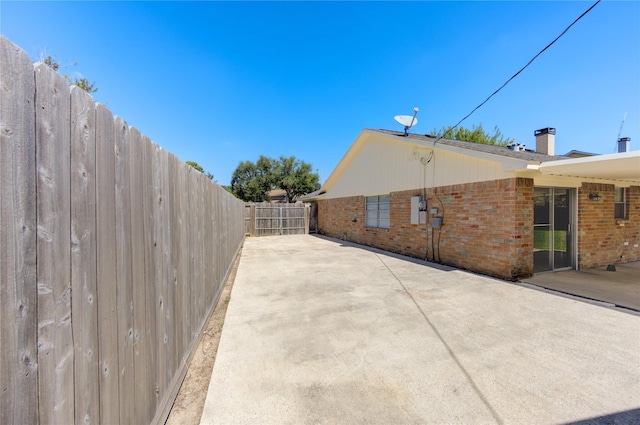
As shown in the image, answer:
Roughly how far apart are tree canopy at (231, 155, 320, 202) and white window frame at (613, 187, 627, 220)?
28548 mm

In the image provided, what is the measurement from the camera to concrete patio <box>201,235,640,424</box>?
7.09 ft

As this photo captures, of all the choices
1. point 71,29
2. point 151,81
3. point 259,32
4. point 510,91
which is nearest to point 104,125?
point 510,91

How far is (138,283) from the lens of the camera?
5.55ft

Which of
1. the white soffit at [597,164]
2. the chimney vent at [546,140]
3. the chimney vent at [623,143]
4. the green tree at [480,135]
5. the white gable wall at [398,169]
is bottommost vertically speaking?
the white soffit at [597,164]

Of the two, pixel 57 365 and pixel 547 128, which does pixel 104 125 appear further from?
pixel 547 128

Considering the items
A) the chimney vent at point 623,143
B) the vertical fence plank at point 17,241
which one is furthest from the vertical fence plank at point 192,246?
the chimney vent at point 623,143

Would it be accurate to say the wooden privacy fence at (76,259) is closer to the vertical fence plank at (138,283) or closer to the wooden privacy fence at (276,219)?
the vertical fence plank at (138,283)

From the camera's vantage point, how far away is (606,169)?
5.24 m

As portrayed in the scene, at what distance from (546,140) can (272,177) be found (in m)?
27.6

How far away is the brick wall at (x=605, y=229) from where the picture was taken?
693 cm

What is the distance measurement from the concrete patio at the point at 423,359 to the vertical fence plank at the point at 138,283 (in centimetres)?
63

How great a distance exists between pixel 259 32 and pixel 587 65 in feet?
29.7

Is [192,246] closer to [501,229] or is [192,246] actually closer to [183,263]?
[183,263]

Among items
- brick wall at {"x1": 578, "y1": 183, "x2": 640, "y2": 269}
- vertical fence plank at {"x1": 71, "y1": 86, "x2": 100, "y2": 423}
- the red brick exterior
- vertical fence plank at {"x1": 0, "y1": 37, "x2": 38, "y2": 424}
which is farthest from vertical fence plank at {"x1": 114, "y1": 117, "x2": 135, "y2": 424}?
brick wall at {"x1": 578, "y1": 183, "x2": 640, "y2": 269}
